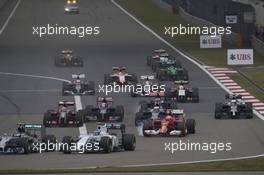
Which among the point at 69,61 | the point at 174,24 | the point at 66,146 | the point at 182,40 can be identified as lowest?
the point at 66,146

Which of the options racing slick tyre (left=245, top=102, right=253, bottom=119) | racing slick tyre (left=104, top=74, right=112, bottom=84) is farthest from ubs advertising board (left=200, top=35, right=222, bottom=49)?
racing slick tyre (left=245, top=102, right=253, bottom=119)

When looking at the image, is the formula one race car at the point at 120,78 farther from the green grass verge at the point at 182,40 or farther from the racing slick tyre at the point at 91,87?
the green grass verge at the point at 182,40

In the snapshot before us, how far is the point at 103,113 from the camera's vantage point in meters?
52.4

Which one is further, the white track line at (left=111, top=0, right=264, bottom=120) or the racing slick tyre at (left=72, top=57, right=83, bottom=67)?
the racing slick tyre at (left=72, top=57, right=83, bottom=67)

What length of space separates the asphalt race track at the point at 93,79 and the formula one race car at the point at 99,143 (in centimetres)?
38

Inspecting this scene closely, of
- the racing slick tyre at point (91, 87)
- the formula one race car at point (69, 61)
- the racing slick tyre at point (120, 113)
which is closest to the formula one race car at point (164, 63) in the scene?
the formula one race car at point (69, 61)

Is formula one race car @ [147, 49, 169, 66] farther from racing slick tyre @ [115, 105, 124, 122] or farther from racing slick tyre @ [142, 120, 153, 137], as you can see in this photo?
racing slick tyre @ [142, 120, 153, 137]

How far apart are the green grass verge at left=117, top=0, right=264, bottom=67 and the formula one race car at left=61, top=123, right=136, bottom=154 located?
34.6 metres

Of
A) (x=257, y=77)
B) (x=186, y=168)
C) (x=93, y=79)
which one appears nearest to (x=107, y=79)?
(x=93, y=79)

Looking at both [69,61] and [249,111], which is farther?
[69,61]

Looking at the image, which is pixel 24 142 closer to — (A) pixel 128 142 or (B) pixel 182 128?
(A) pixel 128 142

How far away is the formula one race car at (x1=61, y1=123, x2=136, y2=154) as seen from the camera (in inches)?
1661

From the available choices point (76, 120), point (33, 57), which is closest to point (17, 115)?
point (76, 120)

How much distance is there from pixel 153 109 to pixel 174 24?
189ft
